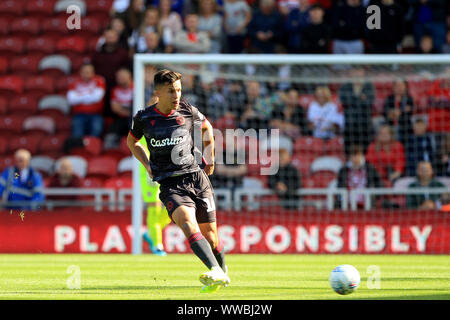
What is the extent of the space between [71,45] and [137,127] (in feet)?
38.7

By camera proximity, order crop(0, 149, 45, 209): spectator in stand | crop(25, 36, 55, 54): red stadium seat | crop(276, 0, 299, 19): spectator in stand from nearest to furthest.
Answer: crop(0, 149, 45, 209): spectator in stand, crop(276, 0, 299, 19): spectator in stand, crop(25, 36, 55, 54): red stadium seat

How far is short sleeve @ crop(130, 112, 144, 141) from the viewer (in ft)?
27.5

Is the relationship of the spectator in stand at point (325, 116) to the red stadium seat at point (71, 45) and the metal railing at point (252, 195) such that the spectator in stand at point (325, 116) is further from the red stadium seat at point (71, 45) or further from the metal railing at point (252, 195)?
the red stadium seat at point (71, 45)

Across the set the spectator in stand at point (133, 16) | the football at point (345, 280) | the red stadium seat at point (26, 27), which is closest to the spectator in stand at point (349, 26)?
the spectator in stand at point (133, 16)

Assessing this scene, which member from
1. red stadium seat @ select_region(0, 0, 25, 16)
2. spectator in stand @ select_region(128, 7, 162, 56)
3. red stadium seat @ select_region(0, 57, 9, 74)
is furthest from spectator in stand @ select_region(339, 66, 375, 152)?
red stadium seat @ select_region(0, 0, 25, 16)

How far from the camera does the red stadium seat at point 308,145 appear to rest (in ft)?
54.2

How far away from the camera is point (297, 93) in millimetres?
16984

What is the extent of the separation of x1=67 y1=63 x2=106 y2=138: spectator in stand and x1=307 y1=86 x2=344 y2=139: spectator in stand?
406 cm

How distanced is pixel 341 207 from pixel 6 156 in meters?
6.88

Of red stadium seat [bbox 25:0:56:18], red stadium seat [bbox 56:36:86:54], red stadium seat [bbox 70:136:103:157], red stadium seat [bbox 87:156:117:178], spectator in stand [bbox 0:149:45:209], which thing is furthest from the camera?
red stadium seat [bbox 25:0:56:18]

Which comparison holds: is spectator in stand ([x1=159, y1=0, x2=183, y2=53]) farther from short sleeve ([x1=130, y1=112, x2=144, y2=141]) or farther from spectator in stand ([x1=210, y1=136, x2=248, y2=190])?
short sleeve ([x1=130, y1=112, x2=144, y2=141])

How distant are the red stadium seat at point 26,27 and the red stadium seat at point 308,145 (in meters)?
7.31
